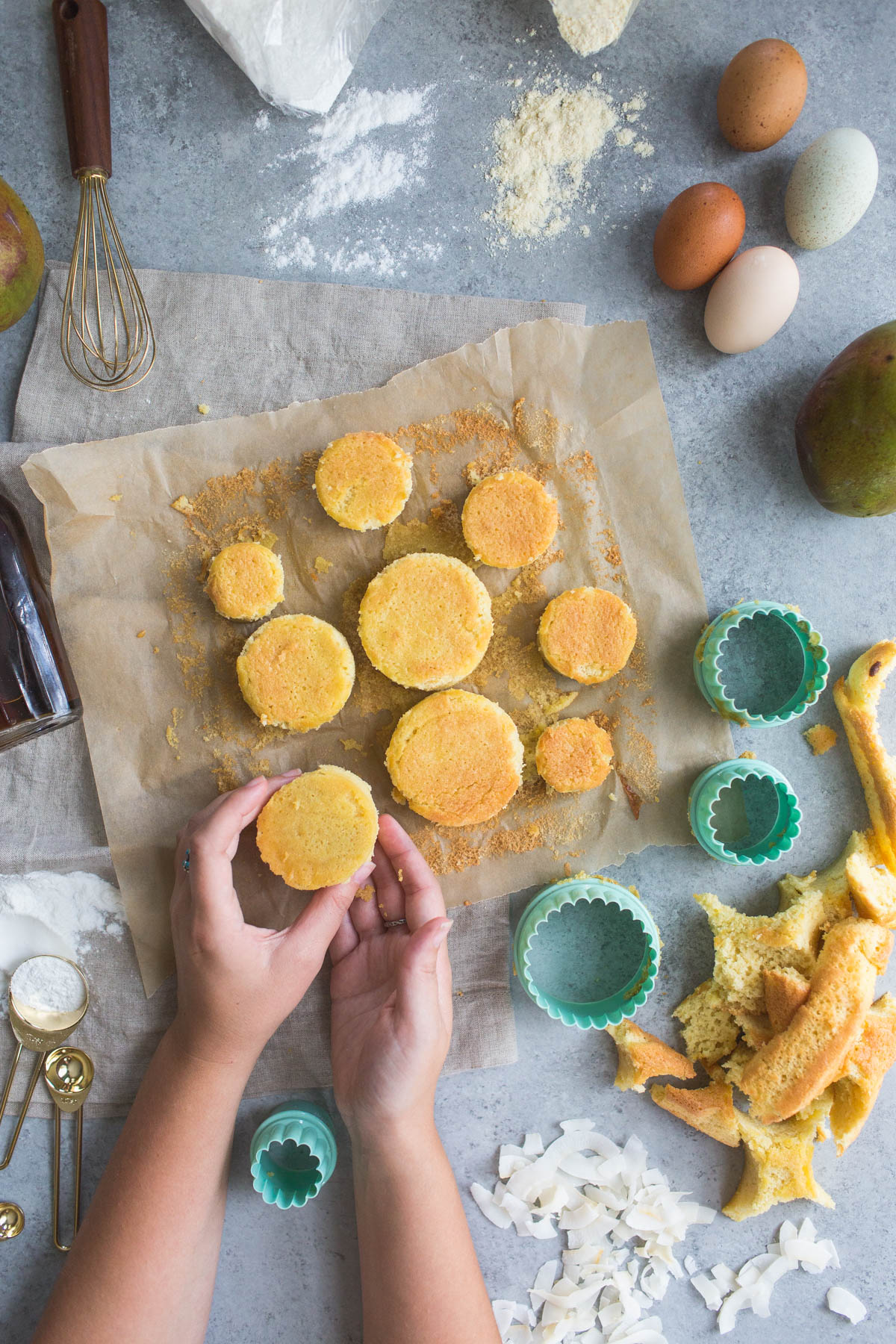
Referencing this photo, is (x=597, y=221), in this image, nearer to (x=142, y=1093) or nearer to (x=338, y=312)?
(x=338, y=312)

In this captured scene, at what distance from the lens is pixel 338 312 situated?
2158 millimetres

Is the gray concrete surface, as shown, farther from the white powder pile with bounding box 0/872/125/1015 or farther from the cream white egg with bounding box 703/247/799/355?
the white powder pile with bounding box 0/872/125/1015

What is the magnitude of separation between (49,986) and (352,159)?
2.26 meters

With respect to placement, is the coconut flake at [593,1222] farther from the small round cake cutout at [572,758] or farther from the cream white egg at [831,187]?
the cream white egg at [831,187]

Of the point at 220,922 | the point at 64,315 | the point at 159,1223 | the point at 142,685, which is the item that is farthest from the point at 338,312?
the point at 159,1223

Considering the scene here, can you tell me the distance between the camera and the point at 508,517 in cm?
206

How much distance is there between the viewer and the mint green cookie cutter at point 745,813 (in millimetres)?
2051

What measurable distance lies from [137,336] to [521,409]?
993mm

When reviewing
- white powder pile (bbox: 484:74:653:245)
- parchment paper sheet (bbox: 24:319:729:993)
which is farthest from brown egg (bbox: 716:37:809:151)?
parchment paper sheet (bbox: 24:319:729:993)

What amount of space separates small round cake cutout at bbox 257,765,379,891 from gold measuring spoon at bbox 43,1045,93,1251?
75cm

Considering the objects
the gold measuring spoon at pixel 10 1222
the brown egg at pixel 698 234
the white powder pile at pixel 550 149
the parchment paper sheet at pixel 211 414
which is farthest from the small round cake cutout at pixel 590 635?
the gold measuring spoon at pixel 10 1222

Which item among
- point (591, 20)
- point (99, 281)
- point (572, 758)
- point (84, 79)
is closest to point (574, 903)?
point (572, 758)

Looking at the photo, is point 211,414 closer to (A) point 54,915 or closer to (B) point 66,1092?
(A) point 54,915

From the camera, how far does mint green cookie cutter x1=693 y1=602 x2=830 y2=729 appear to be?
203cm
